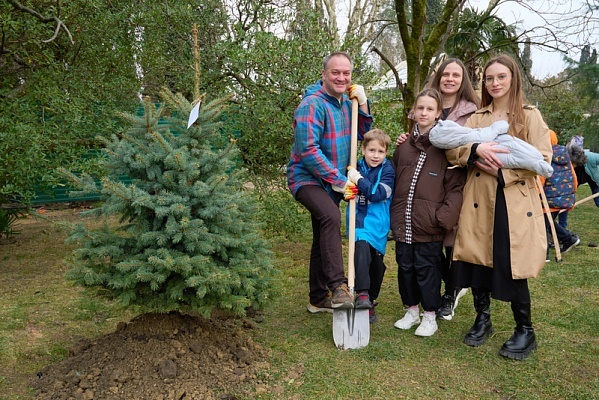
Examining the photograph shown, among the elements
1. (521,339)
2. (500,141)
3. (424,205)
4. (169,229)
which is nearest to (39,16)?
(169,229)

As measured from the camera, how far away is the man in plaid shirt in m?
3.80

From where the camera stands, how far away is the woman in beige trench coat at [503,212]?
3.40 metres

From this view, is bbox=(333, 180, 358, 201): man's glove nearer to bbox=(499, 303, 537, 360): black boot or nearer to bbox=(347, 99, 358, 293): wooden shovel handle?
bbox=(347, 99, 358, 293): wooden shovel handle

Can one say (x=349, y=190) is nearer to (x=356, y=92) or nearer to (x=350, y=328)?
(x=356, y=92)

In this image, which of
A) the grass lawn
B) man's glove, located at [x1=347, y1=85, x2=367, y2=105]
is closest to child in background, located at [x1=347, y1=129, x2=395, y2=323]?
man's glove, located at [x1=347, y1=85, x2=367, y2=105]

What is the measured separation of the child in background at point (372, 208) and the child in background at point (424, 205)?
9 centimetres

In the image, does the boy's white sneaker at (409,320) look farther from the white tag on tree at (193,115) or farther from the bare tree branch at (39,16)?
the bare tree branch at (39,16)

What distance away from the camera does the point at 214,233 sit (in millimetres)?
3314

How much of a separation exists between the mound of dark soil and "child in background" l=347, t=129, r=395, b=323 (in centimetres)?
94

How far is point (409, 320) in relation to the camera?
4191mm

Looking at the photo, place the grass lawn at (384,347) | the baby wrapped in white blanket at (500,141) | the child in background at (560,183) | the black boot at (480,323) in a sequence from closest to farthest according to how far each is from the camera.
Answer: the grass lawn at (384,347)
the baby wrapped in white blanket at (500,141)
the black boot at (480,323)
the child in background at (560,183)

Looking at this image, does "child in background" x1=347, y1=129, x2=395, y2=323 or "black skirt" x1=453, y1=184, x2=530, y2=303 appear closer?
"black skirt" x1=453, y1=184, x2=530, y2=303

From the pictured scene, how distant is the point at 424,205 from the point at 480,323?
3.29ft

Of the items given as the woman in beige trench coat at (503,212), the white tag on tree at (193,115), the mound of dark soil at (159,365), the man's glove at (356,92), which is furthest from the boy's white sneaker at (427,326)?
the white tag on tree at (193,115)
